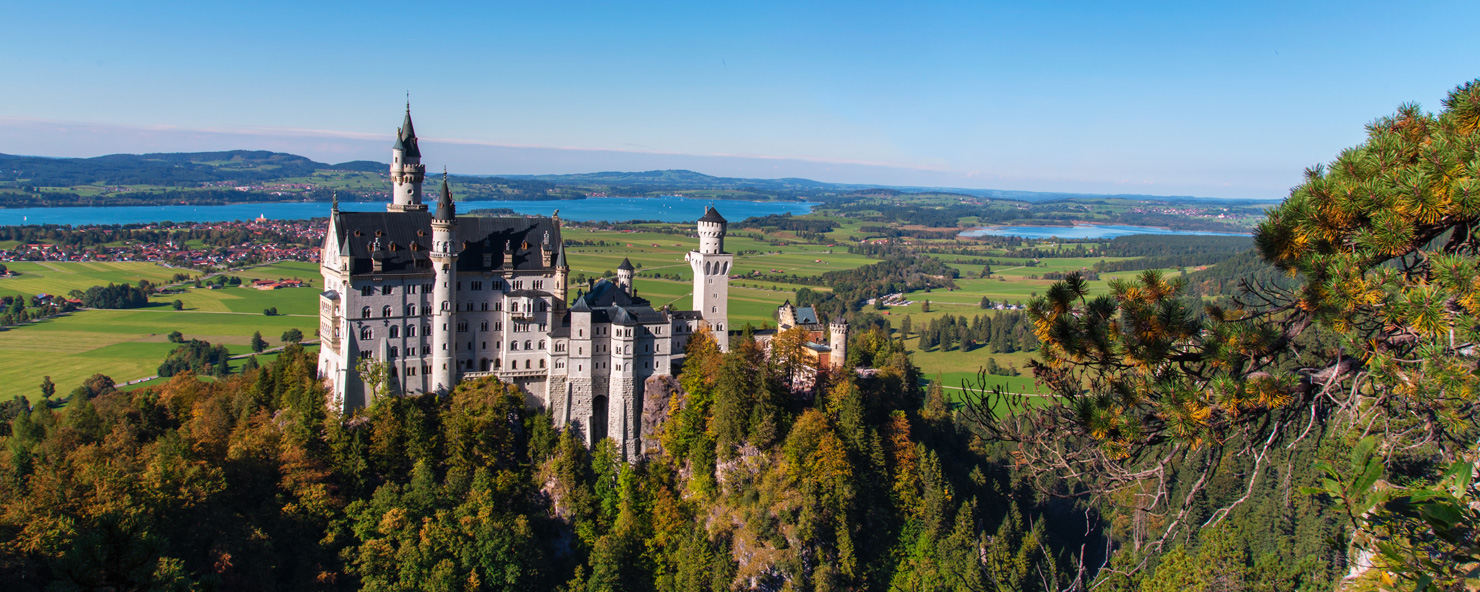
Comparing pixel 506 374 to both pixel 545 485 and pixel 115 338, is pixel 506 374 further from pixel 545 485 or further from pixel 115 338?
pixel 115 338

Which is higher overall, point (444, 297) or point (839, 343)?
point (444, 297)

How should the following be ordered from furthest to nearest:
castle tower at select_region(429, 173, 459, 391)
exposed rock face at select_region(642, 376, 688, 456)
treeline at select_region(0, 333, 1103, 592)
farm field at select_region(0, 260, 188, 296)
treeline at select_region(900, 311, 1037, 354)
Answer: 1. farm field at select_region(0, 260, 188, 296)
2. treeline at select_region(900, 311, 1037, 354)
3. exposed rock face at select_region(642, 376, 688, 456)
4. castle tower at select_region(429, 173, 459, 391)
5. treeline at select_region(0, 333, 1103, 592)

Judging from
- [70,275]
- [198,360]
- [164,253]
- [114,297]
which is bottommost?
[198,360]

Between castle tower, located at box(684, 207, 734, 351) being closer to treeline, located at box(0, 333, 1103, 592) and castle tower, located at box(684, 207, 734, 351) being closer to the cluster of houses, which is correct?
treeline, located at box(0, 333, 1103, 592)

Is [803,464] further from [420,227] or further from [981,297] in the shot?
[981,297]

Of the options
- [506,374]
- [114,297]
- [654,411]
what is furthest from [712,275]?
[114,297]

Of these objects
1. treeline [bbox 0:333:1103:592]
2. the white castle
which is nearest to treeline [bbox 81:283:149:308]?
treeline [bbox 0:333:1103:592]
